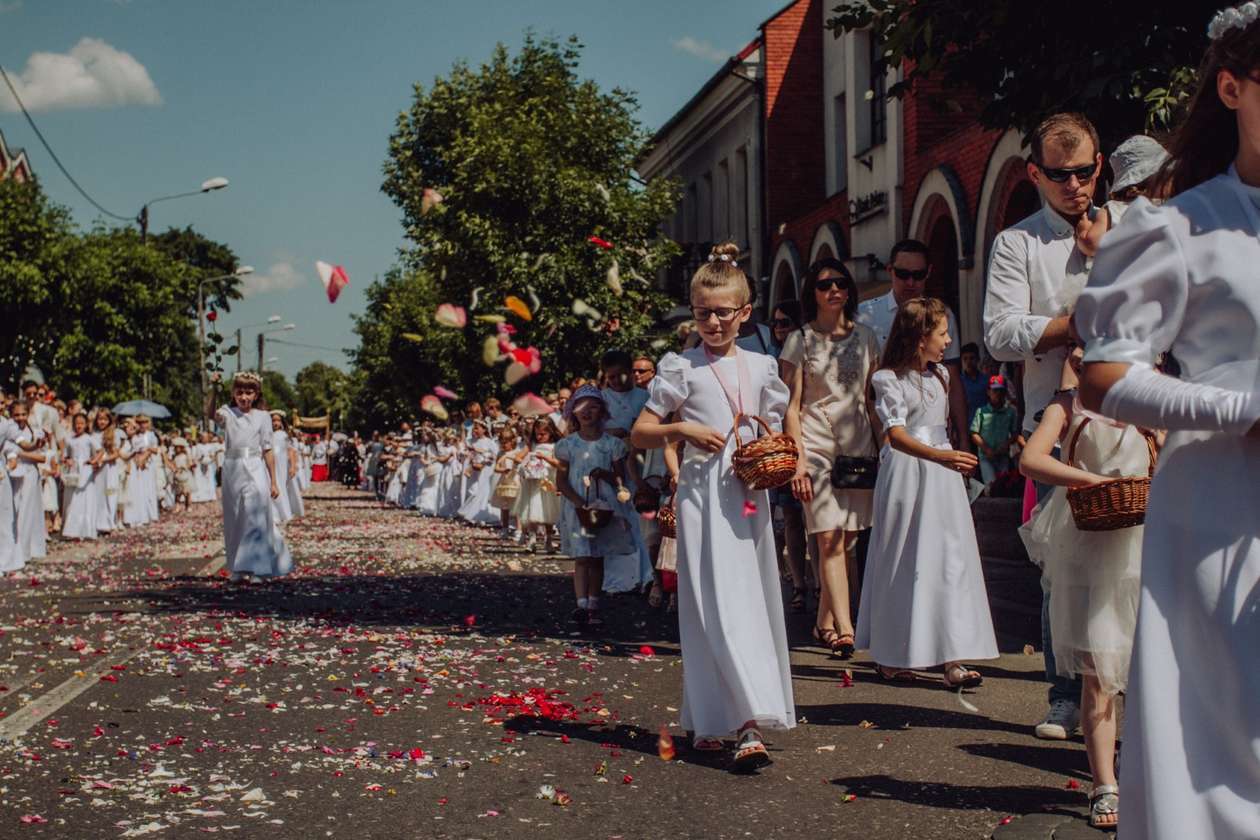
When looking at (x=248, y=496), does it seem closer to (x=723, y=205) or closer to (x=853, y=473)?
(x=853, y=473)

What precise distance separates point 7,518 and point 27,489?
2.51 metres

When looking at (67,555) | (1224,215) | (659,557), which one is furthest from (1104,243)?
(67,555)

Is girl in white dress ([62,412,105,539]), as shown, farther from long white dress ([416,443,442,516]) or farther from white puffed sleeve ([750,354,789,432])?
white puffed sleeve ([750,354,789,432])

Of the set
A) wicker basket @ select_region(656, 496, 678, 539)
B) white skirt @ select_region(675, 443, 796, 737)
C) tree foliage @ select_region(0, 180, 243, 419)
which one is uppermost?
tree foliage @ select_region(0, 180, 243, 419)

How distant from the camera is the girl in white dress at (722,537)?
621cm

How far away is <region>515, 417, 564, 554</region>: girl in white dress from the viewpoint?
20359 mm

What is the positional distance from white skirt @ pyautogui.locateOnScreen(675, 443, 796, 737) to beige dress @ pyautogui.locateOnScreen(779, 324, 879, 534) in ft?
9.04

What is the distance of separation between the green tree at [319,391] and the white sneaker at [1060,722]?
112 m

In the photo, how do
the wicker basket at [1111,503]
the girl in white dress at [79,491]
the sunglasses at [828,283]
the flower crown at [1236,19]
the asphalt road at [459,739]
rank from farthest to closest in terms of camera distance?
the girl in white dress at [79,491] < the sunglasses at [828,283] < the asphalt road at [459,739] < the wicker basket at [1111,503] < the flower crown at [1236,19]

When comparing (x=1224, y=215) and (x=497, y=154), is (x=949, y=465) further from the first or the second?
(x=497, y=154)

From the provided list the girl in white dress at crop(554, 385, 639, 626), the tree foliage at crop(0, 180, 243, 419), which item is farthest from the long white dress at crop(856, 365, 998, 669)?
the tree foliage at crop(0, 180, 243, 419)

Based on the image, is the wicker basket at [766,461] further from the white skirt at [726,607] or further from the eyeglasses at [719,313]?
the eyeglasses at [719,313]

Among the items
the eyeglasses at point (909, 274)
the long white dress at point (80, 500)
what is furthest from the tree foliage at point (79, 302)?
the eyeglasses at point (909, 274)

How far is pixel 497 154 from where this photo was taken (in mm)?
31000
